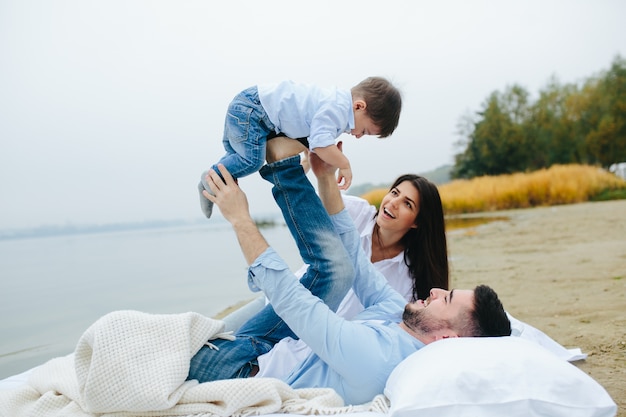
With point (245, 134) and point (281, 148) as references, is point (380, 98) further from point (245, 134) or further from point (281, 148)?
point (245, 134)

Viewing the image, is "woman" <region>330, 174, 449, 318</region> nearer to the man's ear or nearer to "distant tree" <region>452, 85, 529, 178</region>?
the man's ear

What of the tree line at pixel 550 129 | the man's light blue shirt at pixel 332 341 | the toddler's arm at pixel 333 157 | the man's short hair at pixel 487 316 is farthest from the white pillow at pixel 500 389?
the tree line at pixel 550 129

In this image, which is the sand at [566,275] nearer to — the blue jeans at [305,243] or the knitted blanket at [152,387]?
the blue jeans at [305,243]

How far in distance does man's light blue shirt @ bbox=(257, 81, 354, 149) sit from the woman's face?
2.43 feet

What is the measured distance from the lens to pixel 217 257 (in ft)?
37.0

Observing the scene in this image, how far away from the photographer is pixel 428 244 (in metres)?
2.98

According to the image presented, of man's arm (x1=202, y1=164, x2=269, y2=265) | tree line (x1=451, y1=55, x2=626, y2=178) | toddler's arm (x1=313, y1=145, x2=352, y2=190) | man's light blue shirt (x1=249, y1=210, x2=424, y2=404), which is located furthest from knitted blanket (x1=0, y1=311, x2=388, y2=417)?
tree line (x1=451, y1=55, x2=626, y2=178)

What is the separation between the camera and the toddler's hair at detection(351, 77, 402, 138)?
251cm

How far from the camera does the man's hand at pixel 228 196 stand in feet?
6.48

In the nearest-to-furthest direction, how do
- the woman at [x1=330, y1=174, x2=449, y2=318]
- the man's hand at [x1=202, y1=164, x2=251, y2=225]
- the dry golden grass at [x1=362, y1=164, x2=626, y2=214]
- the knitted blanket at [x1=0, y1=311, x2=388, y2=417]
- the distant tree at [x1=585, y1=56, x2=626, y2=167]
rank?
the knitted blanket at [x1=0, y1=311, x2=388, y2=417]
the man's hand at [x1=202, y1=164, x2=251, y2=225]
the woman at [x1=330, y1=174, x2=449, y2=318]
the dry golden grass at [x1=362, y1=164, x2=626, y2=214]
the distant tree at [x1=585, y1=56, x2=626, y2=167]

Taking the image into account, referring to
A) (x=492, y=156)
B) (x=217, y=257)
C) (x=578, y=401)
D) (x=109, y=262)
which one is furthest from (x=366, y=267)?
(x=492, y=156)

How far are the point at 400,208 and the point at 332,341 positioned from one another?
1.41m

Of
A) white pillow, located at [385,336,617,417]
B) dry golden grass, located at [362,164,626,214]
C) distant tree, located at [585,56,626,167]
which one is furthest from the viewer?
distant tree, located at [585,56,626,167]

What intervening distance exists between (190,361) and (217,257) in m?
9.63
